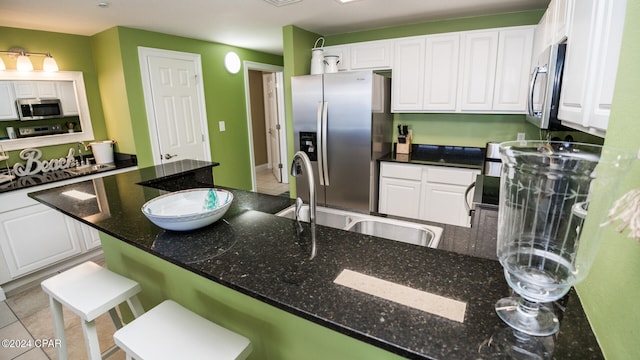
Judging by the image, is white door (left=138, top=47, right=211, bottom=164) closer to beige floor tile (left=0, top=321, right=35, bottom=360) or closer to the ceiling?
the ceiling

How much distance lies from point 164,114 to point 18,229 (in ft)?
5.54

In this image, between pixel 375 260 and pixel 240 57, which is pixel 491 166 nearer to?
pixel 375 260

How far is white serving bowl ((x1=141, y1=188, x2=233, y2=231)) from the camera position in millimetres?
1139

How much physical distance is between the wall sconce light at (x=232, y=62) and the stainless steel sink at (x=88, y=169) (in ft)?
A: 6.50

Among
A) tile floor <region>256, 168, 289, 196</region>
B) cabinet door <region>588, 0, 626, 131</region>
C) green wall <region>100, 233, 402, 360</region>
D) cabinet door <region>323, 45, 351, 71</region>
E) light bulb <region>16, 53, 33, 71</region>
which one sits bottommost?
tile floor <region>256, 168, 289, 196</region>

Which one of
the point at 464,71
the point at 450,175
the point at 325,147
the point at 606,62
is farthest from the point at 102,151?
the point at 606,62

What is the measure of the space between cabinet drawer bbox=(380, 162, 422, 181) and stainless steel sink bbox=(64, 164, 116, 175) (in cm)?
286

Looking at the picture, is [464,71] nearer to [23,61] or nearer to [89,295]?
[89,295]

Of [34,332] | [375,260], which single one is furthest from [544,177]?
[34,332]

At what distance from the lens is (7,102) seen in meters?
2.80

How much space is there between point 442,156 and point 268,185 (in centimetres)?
327

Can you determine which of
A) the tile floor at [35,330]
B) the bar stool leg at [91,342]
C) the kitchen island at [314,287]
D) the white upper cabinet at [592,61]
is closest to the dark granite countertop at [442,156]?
the white upper cabinet at [592,61]

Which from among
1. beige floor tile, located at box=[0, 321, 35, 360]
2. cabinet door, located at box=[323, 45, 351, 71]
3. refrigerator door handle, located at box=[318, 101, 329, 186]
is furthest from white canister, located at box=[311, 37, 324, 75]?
beige floor tile, located at box=[0, 321, 35, 360]

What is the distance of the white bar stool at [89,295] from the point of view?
126 centimetres
